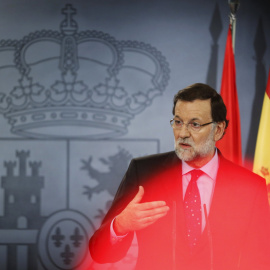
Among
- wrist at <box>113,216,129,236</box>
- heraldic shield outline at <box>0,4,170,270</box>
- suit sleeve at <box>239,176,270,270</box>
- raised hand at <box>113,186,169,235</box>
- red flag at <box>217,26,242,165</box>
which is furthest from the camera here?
heraldic shield outline at <box>0,4,170,270</box>

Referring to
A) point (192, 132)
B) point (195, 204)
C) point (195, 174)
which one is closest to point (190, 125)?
point (192, 132)

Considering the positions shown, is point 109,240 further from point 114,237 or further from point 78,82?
point 78,82

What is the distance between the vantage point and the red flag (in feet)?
10.2


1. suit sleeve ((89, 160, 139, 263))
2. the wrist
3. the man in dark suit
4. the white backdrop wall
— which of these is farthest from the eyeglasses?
the white backdrop wall

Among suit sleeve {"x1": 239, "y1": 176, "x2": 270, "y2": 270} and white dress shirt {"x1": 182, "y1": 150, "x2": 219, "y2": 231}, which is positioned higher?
white dress shirt {"x1": 182, "y1": 150, "x2": 219, "y2": 231}

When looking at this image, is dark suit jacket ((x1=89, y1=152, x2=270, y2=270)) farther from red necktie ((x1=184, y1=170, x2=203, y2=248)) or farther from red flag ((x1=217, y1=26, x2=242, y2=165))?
red flag ((x1=217, y1=26, x2=242, y2=165))

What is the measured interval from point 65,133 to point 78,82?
1.53 feet

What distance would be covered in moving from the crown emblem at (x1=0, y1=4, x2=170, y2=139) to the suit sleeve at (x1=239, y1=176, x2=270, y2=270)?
5.85 ft

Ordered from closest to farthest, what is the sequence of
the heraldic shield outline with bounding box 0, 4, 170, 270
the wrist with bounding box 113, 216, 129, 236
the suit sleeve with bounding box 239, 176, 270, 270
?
the wrist with bounding box 113, 216, 129, 236 → the suit sleeve with bounding box 239, 176, 270, 270 → the heraldic shield outline with bounding box 0, 4, 170, 270

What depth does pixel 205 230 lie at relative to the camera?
1633mm

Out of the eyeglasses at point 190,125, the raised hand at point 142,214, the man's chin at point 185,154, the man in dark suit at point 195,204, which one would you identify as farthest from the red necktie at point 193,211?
the raised hand at point 142,214

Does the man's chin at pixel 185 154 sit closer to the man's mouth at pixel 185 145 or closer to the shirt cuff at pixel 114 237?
the man's mouth at pixel 185 145

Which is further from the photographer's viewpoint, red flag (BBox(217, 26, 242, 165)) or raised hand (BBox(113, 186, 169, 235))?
red flag (BBox(217, 26, 242, 165))

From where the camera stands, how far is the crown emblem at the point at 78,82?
3.40 m
